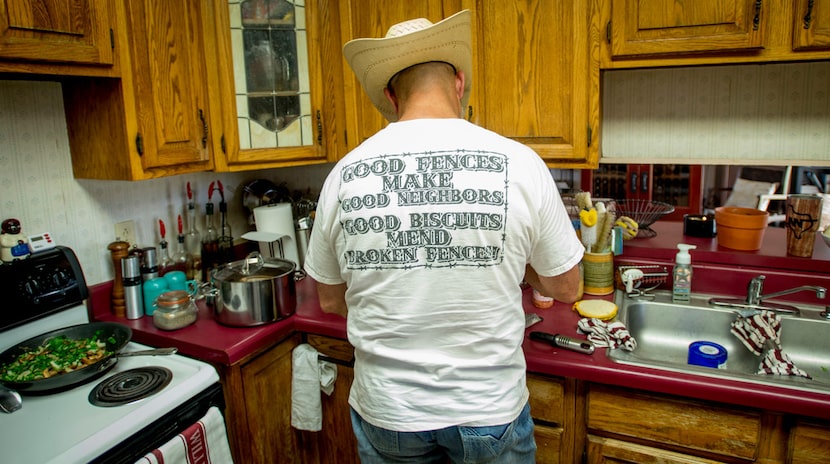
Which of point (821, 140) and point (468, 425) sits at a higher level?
point (821, 140)

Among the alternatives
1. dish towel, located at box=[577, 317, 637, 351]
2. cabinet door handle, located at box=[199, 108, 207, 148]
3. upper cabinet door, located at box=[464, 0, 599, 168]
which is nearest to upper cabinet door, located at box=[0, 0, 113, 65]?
cabinet door handle, located at box=[199, 108, 207, 148]

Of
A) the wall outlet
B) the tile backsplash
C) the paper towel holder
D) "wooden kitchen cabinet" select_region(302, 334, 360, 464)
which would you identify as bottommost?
"wooden kitchen cabinet" select_region(302, 334, 360, 464)

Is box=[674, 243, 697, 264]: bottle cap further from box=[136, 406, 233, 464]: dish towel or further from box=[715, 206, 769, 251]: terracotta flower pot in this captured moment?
box=[136, 406, 233, 464]: dish towel

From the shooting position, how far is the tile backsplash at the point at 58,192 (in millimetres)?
1643

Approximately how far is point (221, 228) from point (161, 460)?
1.17 meters

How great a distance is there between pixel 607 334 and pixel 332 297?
2.52ft

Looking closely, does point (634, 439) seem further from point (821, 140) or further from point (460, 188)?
point (821, 140)

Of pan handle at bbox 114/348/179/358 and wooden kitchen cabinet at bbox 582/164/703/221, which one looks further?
wooden kitchen cabinet at bbox 582/164/703/221

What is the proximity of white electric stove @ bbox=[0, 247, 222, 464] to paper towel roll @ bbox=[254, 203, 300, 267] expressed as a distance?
2.12 feet

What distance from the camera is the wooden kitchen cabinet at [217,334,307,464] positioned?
5.37 ft

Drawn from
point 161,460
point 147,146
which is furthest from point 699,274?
point 147,146

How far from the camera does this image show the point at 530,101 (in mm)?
1757

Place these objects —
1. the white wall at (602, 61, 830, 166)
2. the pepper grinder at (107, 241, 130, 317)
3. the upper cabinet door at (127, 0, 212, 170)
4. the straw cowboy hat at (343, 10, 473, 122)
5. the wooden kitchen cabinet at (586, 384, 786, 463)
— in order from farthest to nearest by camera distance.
A: the pepper grinder at (107, 241, 130, 317)
the white wall at (602, 61, 830, 166)
the upper cabinet door at (127, 0, 212, 170)
the wooden kitchen cabinet at (586, 384, 786, 463)
the straw cowboy hat at (343, 10, 473, 122)

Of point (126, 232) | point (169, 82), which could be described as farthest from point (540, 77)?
point (126, 232)
